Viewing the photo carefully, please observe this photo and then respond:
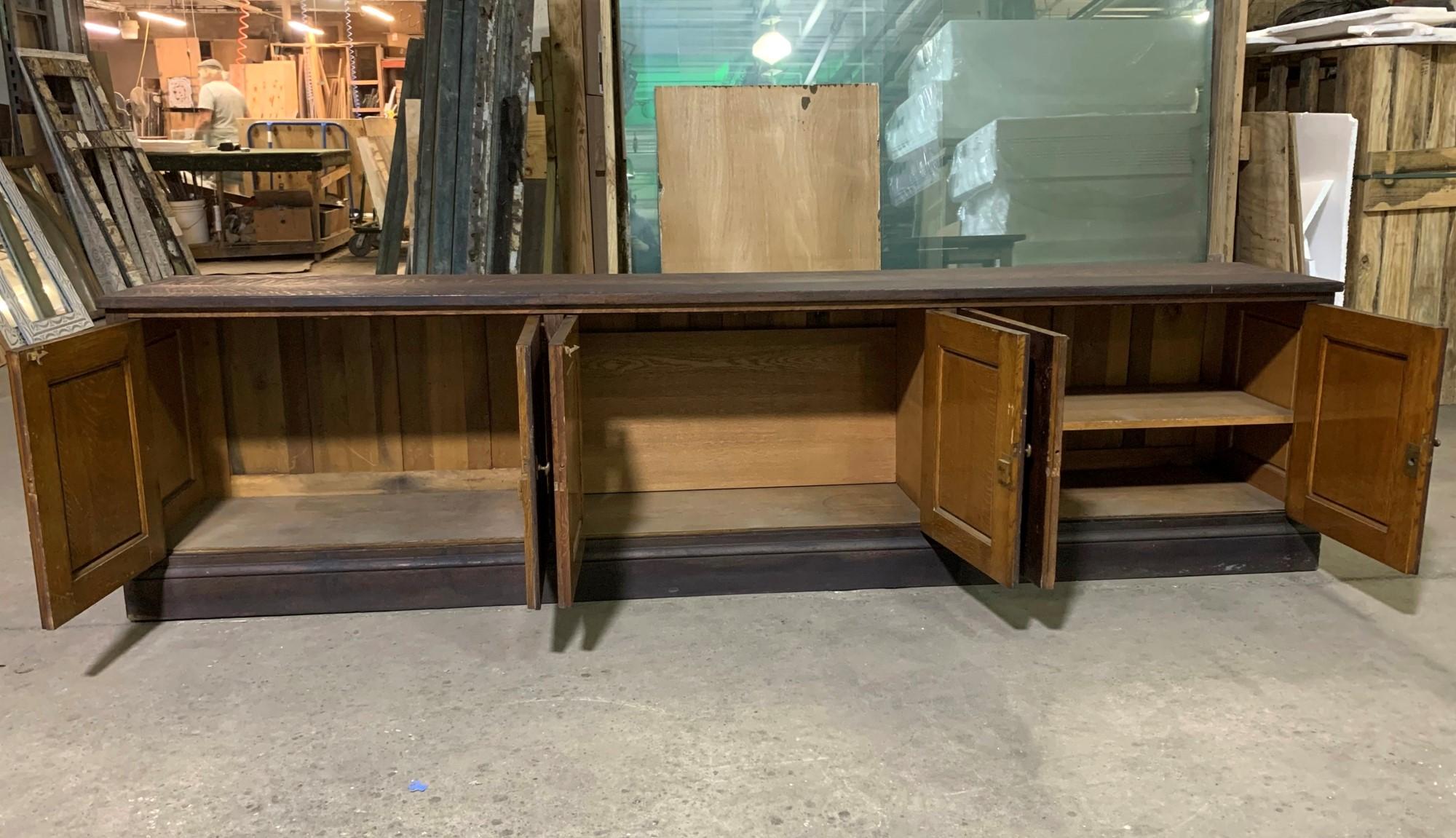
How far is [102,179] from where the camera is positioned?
5816 millimetres

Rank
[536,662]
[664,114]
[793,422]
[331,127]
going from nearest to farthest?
1. [536,662]
2. [793,422]
3. [664,114]
4. [331,127]

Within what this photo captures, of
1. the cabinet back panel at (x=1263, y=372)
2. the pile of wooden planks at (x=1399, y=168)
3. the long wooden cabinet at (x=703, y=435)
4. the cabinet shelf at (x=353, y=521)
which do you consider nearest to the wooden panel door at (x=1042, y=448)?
the long wooden cabinet at (x=703, y=435)

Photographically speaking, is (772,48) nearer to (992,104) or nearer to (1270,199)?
(992,104)

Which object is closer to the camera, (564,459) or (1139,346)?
(564,459)

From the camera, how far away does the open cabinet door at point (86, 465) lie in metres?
2.23

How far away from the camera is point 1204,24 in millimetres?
4543

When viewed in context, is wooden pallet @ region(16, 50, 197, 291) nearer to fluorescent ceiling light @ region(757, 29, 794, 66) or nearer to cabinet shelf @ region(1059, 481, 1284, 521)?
fluorescent ceiling light @ region(757, 29, 794, 66)

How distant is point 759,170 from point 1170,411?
185 centimetres

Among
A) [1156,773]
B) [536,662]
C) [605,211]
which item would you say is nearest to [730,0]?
[605,211]

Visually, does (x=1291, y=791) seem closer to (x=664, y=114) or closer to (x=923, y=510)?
(x=923, y=510)

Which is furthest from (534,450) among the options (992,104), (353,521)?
(992,104)

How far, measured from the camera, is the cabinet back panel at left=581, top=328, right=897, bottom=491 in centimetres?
310

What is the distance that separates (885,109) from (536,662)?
2.79 meters

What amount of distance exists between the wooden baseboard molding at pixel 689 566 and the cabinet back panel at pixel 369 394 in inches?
16.7
